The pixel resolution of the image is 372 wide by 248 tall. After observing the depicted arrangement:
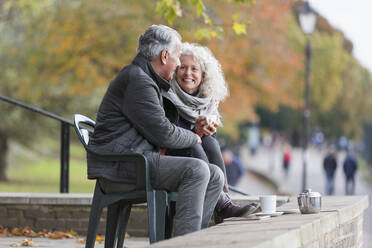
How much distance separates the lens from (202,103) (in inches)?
236

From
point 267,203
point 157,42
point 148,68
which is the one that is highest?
point 157,42

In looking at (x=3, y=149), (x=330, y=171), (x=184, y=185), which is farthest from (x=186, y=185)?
(x=3, y=149)

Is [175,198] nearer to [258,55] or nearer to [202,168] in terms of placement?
[202,168]

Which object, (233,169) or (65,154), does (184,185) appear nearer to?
(65,154)

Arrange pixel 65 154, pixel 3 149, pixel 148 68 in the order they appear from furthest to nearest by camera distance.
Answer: pixel 3 149 < pixel 65 154 < pixel 148 68

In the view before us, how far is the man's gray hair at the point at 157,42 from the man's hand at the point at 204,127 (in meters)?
0.57

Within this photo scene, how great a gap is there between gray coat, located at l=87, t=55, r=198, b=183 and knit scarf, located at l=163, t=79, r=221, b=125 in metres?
0.57

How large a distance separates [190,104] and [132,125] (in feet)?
2.87

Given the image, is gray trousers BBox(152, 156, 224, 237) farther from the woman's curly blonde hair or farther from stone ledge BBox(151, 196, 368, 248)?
the woman's curly blonde hair

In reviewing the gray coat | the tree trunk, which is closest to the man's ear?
the gray coat

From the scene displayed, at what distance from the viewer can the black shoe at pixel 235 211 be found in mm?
5547

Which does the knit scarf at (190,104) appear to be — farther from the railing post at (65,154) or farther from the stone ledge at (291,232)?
the railing post at (65,154)

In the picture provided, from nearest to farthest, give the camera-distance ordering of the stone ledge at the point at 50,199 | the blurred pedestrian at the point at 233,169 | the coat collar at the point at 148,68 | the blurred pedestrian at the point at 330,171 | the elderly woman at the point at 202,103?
the coat collar at the point at 148,68
the elderly woman at the point at 202,103
the stone ledge at the point at 50,199
the blurred pedestrian at the point at 233,169
the blurred pedestrian at the point at 330,171

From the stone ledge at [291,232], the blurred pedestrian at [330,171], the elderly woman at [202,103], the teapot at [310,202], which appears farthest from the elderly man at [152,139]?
the blurred pedestrian at [330,171]
